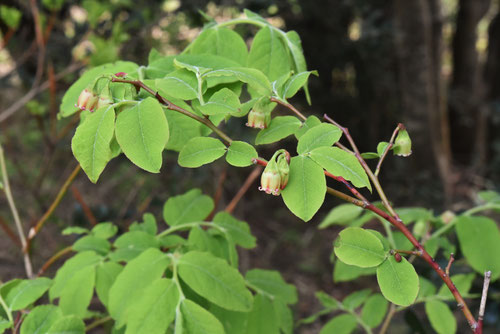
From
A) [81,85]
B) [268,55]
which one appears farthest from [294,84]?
[81,85]

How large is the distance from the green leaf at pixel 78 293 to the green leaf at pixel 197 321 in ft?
0.73

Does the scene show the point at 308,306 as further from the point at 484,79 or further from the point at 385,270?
the point at 484,79

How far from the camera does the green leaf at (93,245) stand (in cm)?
90

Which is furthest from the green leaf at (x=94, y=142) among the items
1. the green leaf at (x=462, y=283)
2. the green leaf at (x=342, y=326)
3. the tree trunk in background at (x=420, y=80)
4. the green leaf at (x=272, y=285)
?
the tree trunk in background at (x=420, y=80)

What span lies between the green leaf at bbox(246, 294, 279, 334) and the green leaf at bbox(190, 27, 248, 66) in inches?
19.1

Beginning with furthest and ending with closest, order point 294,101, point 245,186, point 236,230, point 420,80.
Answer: point 294,101 → point 420,80 → point 245,186 → point 236,230

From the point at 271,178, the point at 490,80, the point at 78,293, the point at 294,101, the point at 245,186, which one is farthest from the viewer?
the point at 490,80

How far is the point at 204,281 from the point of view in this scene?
0.72 m

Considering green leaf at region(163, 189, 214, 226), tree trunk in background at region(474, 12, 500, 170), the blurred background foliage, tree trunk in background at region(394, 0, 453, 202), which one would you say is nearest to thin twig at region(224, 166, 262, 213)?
green leaf at region(163, 189, 214, 226)

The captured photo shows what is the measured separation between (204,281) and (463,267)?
2.64ft

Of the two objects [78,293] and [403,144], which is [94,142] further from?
[403,144]

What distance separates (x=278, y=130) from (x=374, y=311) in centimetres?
55

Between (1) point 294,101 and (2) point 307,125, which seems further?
(1) point 294,101

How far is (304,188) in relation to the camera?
612 mm
